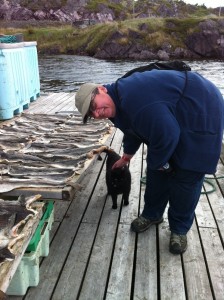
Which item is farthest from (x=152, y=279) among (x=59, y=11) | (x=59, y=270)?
(x=59, y=11)

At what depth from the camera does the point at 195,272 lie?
3107 mm

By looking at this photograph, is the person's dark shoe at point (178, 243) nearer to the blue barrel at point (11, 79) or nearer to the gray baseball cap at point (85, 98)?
the gray baseball cap at point (85, 98)

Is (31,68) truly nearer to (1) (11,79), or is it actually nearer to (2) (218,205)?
(1) (11,79)

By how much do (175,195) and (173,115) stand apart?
2.73ft

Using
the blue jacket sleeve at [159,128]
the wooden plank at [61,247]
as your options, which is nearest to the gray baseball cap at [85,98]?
the blue jacket sleeve at [159,128]

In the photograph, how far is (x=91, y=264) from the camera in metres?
3.22

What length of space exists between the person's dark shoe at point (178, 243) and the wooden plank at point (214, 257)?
22cm

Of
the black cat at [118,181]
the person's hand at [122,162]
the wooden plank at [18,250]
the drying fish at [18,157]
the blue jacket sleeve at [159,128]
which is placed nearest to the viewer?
the wooden plank at [18,250]

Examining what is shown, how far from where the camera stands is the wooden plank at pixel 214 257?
294 cm

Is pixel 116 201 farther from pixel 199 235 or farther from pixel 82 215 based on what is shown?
pixel 199 235

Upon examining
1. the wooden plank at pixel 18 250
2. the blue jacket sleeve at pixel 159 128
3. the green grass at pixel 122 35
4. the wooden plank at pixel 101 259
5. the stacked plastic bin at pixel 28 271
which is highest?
the blue jacket sleeve at pixel 159 128

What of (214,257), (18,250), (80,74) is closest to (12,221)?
(18,250)

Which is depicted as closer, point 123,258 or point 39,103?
point 123,258

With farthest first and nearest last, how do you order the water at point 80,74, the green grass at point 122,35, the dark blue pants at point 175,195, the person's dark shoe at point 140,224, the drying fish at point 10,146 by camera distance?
the green grass at point 122,35 < the water at point 80,74 < the drying fish at point 10,146 < the person's dark shoe at point 140,224 < the dark blue pants at point 175,195
